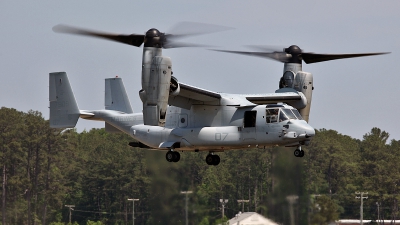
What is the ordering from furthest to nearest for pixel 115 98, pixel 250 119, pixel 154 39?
pixel 115 98 < pixel 250 119 < pixel 154 39

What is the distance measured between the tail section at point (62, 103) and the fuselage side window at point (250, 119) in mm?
8584

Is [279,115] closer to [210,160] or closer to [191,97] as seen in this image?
[191,97]

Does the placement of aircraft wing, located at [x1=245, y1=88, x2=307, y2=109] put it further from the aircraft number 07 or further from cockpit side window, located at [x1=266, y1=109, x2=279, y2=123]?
cockpit side window, located at [x1=266, y1=109, x2=279, y2=123]

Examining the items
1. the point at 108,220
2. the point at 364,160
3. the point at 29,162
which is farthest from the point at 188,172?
the point at 364,160

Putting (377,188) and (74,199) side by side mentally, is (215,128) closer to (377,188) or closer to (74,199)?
(74,199)

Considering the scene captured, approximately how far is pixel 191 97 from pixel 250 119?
3027mm

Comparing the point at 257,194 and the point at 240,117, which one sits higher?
the point at 240,117

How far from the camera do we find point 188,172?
46844 mm

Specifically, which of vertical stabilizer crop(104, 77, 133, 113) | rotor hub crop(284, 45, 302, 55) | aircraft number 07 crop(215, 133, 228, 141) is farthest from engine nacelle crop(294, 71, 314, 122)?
vertical stabilizer crop(104, 77, 133, 113)

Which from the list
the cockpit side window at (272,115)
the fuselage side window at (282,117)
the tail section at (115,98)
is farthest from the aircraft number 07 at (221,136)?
the tail section at (115,98)

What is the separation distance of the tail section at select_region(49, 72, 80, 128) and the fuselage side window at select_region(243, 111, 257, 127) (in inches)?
338

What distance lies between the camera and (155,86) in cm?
3859

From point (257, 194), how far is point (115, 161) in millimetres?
15565

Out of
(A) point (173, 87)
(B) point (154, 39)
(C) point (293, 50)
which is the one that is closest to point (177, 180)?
(A) point (173, 87)
